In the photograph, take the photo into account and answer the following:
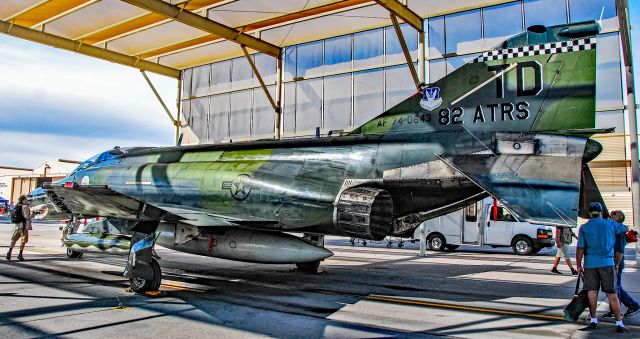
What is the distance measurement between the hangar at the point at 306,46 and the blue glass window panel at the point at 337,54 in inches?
2.3

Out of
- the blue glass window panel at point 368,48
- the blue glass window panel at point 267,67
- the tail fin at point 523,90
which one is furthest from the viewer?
the blue glass window panel at point 267,67

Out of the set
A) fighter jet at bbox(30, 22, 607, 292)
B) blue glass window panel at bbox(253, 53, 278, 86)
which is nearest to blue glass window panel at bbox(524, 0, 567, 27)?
fighter jet at bbox(30, 22, 607, 292)

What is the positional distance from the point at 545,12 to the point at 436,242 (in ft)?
35.5

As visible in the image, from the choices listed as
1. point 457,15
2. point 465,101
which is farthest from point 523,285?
point 457,15

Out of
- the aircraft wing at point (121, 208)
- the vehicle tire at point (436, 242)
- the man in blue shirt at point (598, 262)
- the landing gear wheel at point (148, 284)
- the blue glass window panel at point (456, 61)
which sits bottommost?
the vehicle tire at point (436, 242)

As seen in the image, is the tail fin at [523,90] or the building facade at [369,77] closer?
the tail fin at [523,90]

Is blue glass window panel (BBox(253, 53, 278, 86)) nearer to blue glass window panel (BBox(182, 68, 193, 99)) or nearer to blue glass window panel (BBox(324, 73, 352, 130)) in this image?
blue glass window panel (BBox(324, 73, 352, 130))

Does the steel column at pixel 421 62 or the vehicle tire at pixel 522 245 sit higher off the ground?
the steel column at pixel 421 62

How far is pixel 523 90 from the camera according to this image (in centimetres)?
837

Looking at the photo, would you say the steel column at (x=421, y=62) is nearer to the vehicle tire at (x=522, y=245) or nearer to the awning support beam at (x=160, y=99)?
the vehicle tire at (x=522, y=245)

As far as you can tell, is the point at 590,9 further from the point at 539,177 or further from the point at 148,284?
the point at 148,284

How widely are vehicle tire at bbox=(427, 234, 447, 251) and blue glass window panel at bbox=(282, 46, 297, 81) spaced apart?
11199mm

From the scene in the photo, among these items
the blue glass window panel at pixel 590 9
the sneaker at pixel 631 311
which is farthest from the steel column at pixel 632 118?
the sneaker at pixel 631 311

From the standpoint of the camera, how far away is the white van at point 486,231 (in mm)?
18672
